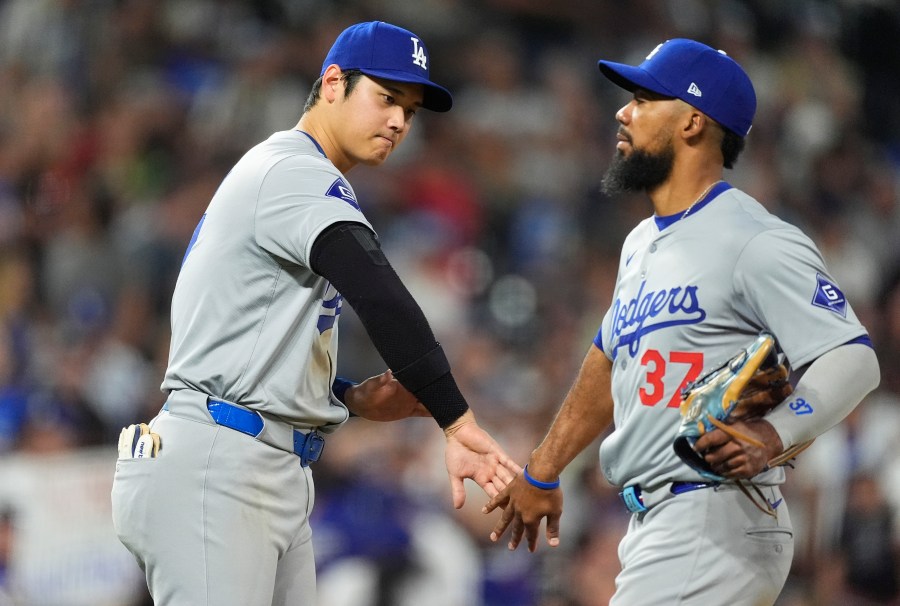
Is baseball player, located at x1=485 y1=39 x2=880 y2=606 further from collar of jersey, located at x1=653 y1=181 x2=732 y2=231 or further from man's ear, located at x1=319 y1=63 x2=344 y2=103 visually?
man's ear, located at x1=319 y1=63 x2=344 y2=103

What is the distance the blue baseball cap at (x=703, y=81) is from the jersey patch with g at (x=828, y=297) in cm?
65

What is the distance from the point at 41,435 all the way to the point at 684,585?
442cm

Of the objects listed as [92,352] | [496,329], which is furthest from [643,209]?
[92,352]

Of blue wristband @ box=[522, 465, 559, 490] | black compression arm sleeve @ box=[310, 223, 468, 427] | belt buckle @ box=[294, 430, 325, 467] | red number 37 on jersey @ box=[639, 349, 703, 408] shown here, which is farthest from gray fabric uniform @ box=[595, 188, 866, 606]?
belt buckle @ box=[294, 430, 325, 467]

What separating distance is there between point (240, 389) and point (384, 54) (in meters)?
1.02

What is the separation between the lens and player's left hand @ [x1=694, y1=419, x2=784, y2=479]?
2.69 meters

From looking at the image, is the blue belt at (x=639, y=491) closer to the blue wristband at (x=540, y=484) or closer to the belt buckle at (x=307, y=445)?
the blue wristband at (x=540, y=484)

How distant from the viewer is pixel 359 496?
6.17 meters

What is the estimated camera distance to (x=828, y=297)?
2908 mm

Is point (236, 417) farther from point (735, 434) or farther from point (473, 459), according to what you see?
point (735, 434)

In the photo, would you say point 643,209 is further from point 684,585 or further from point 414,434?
point 684,585

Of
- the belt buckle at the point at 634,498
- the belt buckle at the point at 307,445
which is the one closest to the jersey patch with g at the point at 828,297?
the belt buckle at the point at 634,498

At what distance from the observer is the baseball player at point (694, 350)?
2869 millimetres

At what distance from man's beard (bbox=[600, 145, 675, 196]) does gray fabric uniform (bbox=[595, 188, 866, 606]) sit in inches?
7.1
